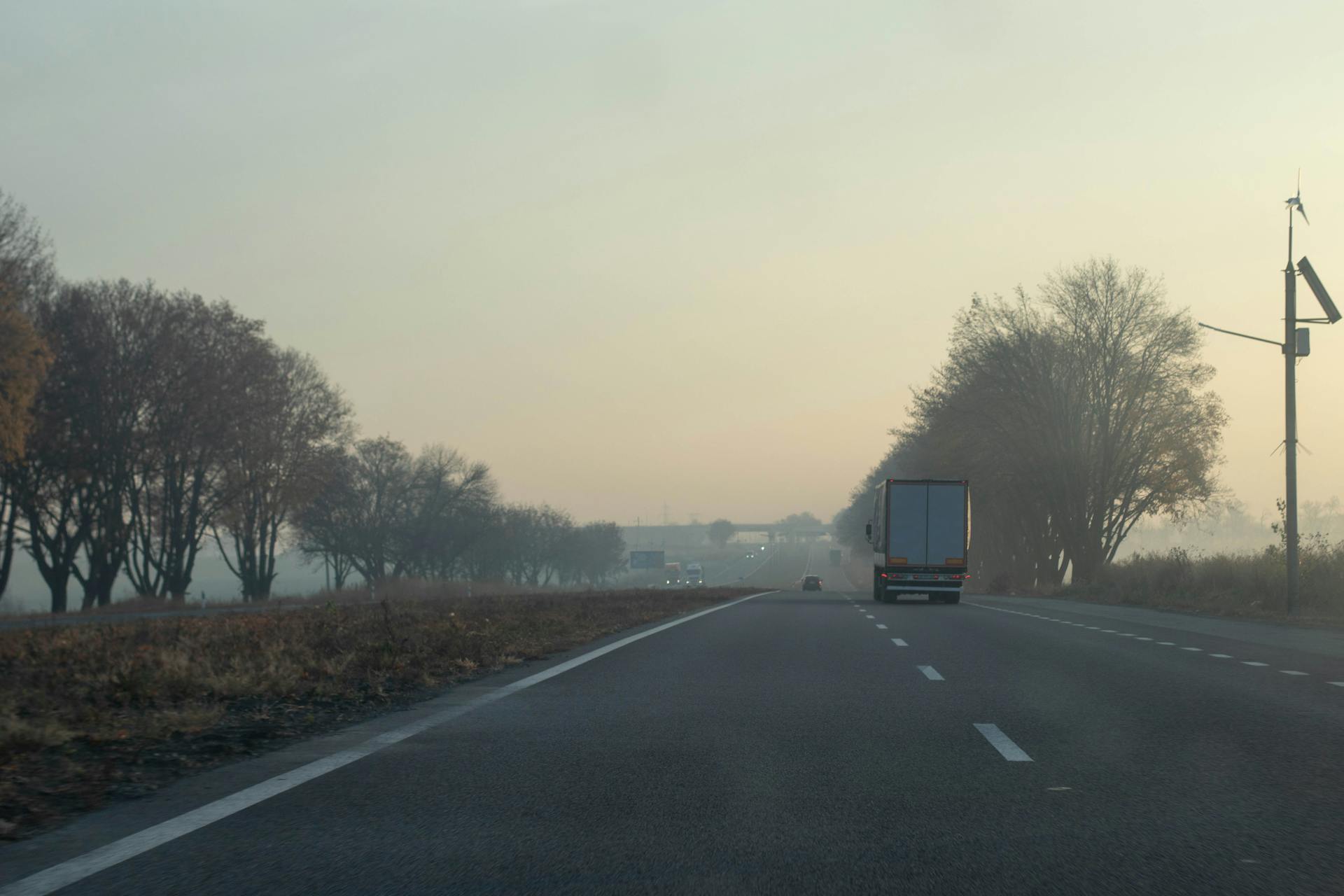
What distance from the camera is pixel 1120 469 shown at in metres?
58.9

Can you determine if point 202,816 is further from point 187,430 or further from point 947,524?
point 187,430

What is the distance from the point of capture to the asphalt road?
5270mm

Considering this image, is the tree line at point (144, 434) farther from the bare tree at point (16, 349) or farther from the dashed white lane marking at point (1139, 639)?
the dashed white lane marking at point (1139, 639)

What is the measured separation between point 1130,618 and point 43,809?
2556 centimetres

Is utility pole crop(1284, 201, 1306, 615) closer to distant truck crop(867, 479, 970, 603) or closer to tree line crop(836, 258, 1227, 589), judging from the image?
distant truck crop(867, 479, 970, 603)

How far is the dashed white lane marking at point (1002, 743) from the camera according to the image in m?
8.28

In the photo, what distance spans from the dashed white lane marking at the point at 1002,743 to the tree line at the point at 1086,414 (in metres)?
50.7

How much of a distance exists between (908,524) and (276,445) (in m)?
31.4

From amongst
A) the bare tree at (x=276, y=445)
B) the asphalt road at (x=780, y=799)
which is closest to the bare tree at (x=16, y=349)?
the bare tree at (x=276, y=445)

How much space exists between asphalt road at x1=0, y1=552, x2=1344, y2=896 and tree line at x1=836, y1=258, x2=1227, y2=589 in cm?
4734

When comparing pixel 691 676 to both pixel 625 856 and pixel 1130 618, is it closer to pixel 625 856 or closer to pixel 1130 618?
pixel 625 856

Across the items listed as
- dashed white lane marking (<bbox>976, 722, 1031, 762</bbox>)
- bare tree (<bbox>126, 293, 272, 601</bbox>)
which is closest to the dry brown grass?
dashed white lane marking (<bbox>976, 722, 1031, 762</bbox>)

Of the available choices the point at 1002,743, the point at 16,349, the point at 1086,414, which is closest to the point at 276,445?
the point at 16,349

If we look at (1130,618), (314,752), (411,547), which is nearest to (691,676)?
(314,752)
